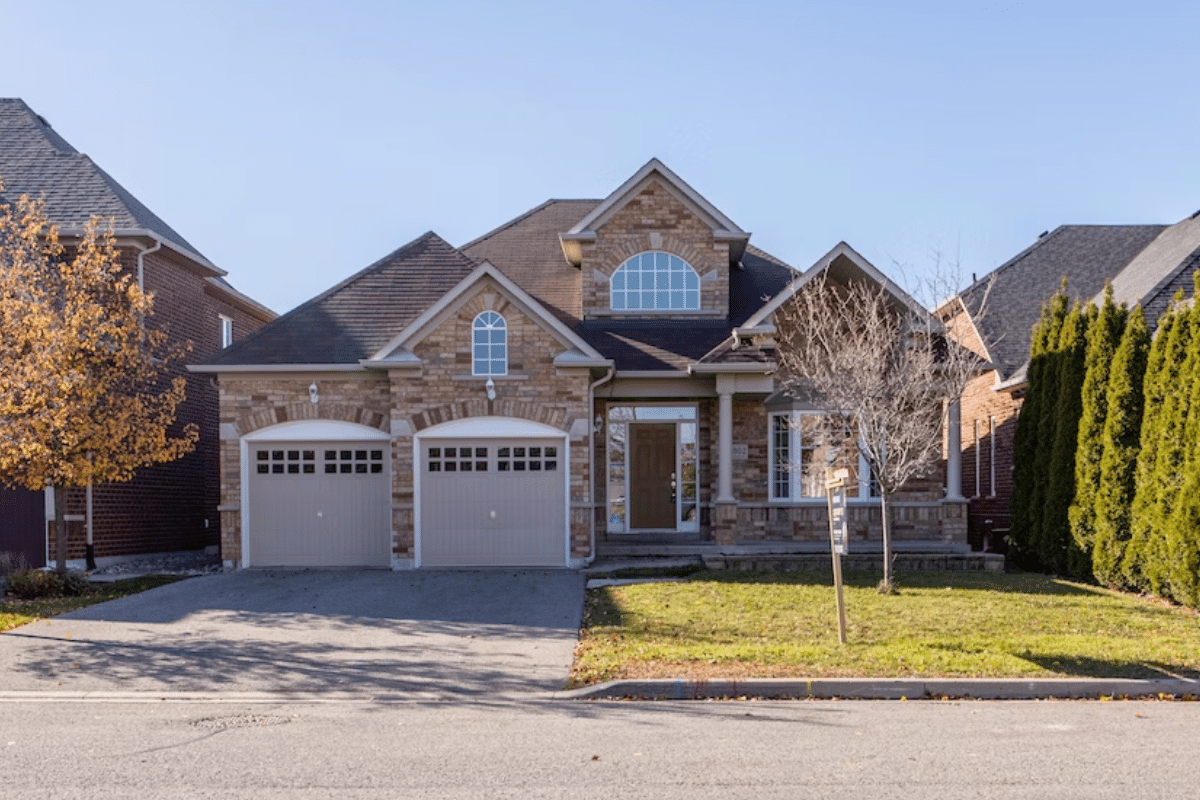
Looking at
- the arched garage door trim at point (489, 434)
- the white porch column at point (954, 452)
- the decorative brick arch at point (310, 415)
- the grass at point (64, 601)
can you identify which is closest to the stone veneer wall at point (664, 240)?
the arched garage door trim at point (489, 434)

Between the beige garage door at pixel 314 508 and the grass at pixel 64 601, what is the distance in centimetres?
170

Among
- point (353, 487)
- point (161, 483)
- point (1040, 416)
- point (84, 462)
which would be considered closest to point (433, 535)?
point (353, 487)

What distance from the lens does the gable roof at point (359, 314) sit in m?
18.8

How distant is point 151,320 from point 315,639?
11.3 metres

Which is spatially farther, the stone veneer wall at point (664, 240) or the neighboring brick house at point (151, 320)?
the stone veneer wall at point (664, 240)

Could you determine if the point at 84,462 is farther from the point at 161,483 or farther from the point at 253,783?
the point at 253,783

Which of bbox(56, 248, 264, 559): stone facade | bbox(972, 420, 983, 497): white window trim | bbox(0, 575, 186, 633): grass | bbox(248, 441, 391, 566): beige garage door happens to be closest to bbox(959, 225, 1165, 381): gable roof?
bbox(972, 420, 983, 497): white window trim

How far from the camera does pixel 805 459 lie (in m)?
20.0

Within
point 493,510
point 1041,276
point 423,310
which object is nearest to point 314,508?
point 493,510

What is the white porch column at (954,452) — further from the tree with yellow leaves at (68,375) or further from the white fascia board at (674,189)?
the tree with yellow leaves at (68,375)

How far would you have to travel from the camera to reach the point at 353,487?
1898cm

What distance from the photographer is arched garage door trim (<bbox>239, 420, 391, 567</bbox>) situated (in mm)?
18797

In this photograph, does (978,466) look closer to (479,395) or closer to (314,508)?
(479,395)

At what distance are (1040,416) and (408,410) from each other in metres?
10.7
